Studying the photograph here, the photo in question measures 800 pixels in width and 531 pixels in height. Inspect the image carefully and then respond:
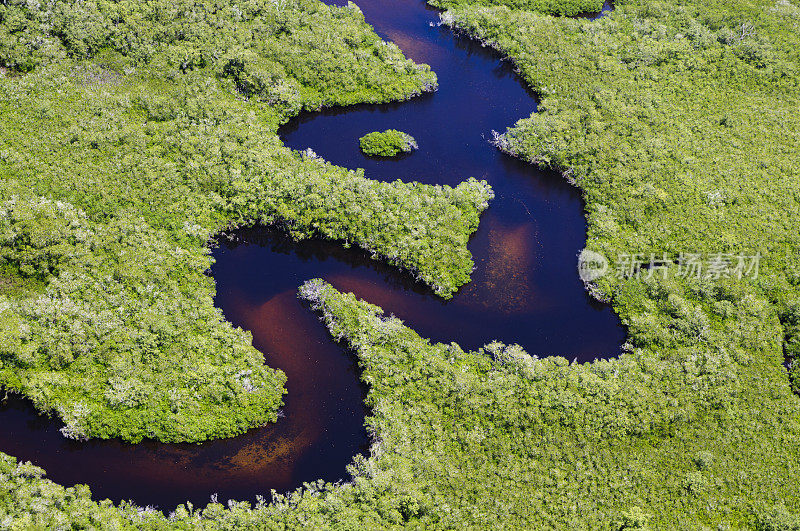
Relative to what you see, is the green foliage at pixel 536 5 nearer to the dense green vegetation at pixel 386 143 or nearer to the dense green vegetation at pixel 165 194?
the dense green vegetation at pixel 165 194

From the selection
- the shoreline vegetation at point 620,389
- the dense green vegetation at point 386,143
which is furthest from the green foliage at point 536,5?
the dense green vegetation at point 386,143

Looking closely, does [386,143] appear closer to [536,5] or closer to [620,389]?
[620,389]

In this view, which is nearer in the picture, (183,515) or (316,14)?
(183,515)

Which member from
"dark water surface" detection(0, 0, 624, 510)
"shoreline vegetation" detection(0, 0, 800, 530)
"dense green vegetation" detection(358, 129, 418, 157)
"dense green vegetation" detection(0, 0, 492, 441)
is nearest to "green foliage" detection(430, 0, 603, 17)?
"dark water surface" detection(0, 0, 624, 510)

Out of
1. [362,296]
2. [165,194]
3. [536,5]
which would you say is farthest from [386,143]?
[536,5]

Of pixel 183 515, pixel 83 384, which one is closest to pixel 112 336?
pixel 83 384

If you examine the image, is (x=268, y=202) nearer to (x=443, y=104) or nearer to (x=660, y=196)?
(x=443, y=104)

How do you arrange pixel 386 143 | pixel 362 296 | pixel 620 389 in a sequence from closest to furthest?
pixel 620 389 < pixel 362 296 < pixel 386 143
